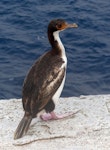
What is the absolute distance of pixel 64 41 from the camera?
40.2 ft

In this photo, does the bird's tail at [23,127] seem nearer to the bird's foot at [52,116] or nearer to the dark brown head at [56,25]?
the bird's foot at [52,116]

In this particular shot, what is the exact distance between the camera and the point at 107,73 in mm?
10609

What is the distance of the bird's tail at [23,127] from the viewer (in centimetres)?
561

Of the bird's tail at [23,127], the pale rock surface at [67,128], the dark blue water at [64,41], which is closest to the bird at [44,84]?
the bird's tail at [23,127]

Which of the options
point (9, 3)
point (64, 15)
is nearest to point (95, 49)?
point (64, 15)

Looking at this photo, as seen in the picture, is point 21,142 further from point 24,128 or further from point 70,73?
point 70,73

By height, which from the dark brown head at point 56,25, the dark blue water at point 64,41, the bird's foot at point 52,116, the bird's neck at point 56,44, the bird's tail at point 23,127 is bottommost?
the dark blue water at point 64,41

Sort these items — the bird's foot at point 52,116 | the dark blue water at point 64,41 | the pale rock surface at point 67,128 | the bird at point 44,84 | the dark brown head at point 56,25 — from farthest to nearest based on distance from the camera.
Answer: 1. the dark blue water at point 64,41
2. the bird's foot at point 52,116
3. the dark brown head at point 56,25
4. the bird at point 44,84
5. the pale rock surface at point 67,128

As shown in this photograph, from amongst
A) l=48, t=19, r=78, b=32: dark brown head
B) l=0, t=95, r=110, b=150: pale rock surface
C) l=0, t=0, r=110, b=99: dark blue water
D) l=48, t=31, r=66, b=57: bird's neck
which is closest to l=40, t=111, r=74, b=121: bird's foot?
l=0, t=95, r=110, b=150: pale rock surface

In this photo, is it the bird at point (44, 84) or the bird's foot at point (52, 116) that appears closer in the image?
the bird at point (44, 84)

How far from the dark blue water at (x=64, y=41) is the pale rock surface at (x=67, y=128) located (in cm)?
338

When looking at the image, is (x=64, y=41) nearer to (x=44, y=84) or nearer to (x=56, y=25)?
(x=56, y=25)

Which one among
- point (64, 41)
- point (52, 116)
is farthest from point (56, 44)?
point (64, 41)

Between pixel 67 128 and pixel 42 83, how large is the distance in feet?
1.78
